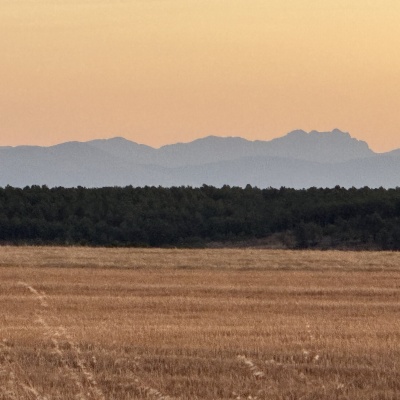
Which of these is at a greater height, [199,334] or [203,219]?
[203,219]

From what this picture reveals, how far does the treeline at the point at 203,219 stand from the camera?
2464 inches

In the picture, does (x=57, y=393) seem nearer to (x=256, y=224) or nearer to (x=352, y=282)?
(x=352, y=282)

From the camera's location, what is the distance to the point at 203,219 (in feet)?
223

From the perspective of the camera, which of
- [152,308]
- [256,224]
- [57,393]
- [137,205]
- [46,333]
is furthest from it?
[137,205]

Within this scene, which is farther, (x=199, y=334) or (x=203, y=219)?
(x=203, y=219)

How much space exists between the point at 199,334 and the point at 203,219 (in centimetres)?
5123

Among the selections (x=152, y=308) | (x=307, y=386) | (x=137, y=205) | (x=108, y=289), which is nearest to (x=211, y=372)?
(x=307, y=386)

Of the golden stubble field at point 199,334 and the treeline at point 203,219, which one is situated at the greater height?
the treeline at point 203,219

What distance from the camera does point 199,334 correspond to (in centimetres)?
1684

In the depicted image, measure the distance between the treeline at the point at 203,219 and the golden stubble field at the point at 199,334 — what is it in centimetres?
2863

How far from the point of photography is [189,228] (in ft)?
221

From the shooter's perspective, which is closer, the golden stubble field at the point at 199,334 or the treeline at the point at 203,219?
the golden stubble field at the point at 199,334

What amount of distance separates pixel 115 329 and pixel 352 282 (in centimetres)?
1344

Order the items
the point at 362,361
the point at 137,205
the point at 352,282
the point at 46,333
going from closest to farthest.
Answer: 1. the point at 362,361
2. the point at 46,333
3. the point at 352,282
4. the point at 137,205
